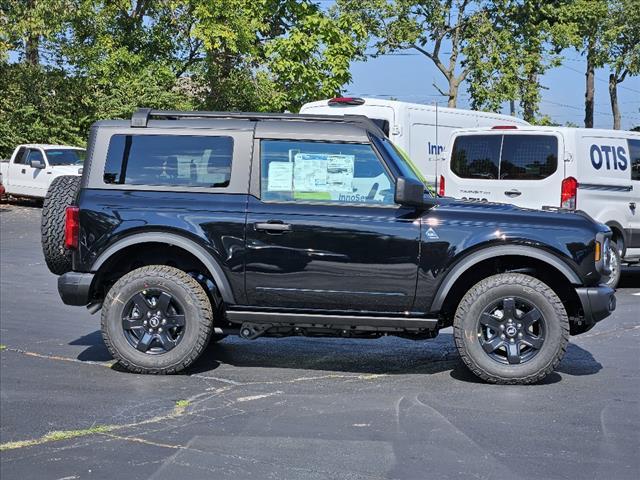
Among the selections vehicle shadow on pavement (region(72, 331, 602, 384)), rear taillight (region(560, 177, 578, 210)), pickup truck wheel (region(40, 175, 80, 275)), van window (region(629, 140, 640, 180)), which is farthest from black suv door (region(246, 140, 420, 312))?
van window (region(629, 140, 640, 180))

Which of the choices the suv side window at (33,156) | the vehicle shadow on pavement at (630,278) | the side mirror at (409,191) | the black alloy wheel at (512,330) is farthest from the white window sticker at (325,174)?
the suv side window at (33,156)

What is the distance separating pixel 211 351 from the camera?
8.67m

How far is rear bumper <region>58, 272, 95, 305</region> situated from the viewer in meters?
7.47

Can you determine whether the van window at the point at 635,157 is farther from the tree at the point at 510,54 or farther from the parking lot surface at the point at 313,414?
the tree at the point at 510,54

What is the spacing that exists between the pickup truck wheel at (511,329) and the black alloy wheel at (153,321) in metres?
2.07

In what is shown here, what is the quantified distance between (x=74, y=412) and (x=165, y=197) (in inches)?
73.2

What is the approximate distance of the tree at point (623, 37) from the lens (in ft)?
151

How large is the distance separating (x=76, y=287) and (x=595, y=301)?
3.76m

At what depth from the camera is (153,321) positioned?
7.54 m

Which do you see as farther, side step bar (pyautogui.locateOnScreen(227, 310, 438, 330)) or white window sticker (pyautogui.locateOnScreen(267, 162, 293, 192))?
white window sticker (pyautogui.locateOnScreen(267, 162, 293, 192))

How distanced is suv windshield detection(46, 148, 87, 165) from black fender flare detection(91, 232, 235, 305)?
816 inches

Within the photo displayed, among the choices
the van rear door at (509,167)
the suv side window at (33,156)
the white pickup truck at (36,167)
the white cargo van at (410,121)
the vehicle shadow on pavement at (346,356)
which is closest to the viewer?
the vehicle shadow on pavement at (346,356)

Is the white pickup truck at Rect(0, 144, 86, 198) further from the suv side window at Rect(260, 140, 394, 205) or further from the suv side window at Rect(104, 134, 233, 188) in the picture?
the suv side window at Rect(260, 140, 394, 205)

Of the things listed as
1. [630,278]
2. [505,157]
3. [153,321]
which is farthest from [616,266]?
[153,321]
